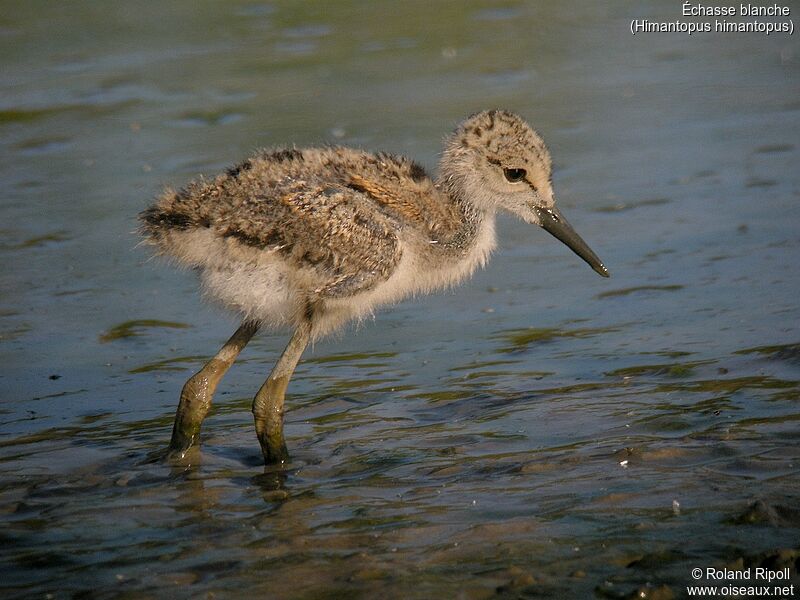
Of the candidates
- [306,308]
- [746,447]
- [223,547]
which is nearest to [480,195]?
[306,308]

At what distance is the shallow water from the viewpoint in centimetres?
381

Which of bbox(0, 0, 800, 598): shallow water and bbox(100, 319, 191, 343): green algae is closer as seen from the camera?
bbox(0, 0, 800, 598): shallow water

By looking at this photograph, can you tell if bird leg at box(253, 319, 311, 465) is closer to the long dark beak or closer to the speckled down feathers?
the speckled down feathers

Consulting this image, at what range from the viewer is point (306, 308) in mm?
4719

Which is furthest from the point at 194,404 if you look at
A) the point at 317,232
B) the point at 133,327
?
the point at 133,327

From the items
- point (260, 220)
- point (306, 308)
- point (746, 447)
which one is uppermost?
point (260, 220)

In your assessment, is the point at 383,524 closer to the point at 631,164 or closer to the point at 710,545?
the point at 710,545

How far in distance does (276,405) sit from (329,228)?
26.9 inches

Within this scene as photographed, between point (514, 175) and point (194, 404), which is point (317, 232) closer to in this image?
point (194, 404)

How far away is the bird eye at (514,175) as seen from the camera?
510 cm

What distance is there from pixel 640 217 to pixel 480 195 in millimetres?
2284

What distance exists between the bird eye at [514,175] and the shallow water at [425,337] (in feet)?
2.75

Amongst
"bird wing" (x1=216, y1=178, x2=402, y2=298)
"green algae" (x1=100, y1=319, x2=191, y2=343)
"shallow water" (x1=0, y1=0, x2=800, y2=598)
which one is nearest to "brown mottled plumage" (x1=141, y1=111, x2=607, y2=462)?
"bird wing" (x1=216, y1=178, x2=402, y2=298)

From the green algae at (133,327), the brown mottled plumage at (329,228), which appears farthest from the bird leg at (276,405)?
the green algae at (133,327)
